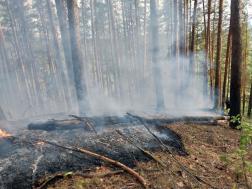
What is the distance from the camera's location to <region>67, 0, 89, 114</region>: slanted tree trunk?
8352mm

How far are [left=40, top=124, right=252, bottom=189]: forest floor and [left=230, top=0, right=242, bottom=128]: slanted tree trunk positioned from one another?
A: 7.37 ft

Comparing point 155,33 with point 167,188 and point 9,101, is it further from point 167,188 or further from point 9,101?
point 9,101

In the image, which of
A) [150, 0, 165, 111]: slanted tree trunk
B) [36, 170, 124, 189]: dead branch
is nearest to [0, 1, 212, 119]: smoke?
[150, 0, 165, 111]: slanted tree trunk

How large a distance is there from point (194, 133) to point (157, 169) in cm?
277

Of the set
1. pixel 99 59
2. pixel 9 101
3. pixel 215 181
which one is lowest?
pixel 9 101

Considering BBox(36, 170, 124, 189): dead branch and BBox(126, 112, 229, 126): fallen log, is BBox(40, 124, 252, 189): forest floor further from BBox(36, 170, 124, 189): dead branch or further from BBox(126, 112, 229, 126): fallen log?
BBox(126, 112, 229, 126): fallen log

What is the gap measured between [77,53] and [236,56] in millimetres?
6207

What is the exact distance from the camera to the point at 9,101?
21531mm

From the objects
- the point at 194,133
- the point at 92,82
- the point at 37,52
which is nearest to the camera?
the point at 194,133

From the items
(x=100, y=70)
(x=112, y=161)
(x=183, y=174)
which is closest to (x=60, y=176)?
(x=112, y=161)

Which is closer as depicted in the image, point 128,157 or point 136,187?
point 136,187

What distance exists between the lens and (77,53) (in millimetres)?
8531

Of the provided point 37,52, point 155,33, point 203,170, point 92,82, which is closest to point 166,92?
point 155,33

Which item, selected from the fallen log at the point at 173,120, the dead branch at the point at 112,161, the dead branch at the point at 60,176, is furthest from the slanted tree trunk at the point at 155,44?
the dead branch at the point at 60,176
